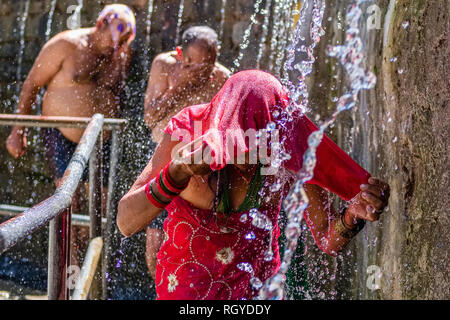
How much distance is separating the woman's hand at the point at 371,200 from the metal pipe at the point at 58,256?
98 centimetres

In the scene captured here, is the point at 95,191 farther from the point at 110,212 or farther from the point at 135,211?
the point at 135,211

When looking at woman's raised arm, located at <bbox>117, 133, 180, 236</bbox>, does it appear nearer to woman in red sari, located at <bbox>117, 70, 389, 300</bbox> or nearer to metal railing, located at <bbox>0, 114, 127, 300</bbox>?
woman in red sari, located at <bbox>117, 70, 389, 300</bbox>

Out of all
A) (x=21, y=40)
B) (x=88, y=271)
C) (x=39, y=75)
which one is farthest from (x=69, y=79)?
(x=21, y=40)

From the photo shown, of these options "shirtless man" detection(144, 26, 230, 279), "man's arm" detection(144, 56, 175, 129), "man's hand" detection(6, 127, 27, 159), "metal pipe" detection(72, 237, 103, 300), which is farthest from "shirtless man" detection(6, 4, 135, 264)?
"metal pipe" detection(72, 237, 103, 300)

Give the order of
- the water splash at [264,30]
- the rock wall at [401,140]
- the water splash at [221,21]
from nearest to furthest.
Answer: the rock wall at [401,140] → the water splash at [264,30] → the water splash at [221,21]

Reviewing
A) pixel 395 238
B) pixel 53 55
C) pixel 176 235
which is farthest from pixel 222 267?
pixel 53 55

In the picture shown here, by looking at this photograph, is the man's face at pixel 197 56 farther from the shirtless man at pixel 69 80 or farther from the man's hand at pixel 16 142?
the man's hand at pixel 16 142

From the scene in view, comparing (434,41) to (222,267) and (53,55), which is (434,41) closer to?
(222,267)

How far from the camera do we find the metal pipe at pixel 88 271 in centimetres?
266

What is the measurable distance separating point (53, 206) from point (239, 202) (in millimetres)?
602

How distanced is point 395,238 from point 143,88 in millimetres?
3313

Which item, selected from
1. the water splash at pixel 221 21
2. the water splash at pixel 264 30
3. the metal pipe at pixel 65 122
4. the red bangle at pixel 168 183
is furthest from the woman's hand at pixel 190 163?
the water splash at pixel 221 21

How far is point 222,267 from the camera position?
1.98 meters
